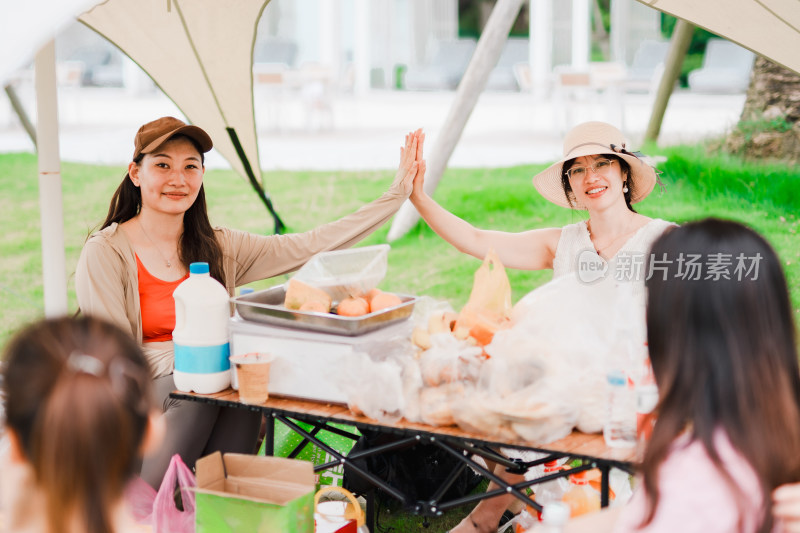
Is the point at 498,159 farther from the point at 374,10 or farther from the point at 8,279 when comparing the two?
the point at 374,10

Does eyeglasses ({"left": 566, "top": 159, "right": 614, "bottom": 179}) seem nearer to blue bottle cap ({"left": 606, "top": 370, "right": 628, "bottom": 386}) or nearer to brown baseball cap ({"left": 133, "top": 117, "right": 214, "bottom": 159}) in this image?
blue bottle cap ({"left": 606, "top": 370, "right": 628, "bottom": 386})

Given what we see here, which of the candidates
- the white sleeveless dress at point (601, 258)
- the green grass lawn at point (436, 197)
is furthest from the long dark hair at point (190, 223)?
the green grass lawn at point (436, 197)

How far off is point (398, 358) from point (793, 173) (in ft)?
16.6

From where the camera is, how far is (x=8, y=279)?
22.9 ft

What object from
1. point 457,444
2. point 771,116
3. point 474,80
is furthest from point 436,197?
point 457,444

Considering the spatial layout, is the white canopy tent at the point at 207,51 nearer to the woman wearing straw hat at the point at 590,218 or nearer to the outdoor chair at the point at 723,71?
the woman wearing straw hat at the point at 590,218

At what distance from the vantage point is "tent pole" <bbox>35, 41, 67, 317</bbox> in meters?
3.35

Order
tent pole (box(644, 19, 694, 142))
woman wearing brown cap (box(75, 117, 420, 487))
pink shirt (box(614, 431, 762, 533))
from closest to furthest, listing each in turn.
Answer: pink shirt (box(614, 431, 762, 533)) < woman wearing brown cap (box(75, 117, 420, 487)) < tent pole (box(644, 19, 694, 142))

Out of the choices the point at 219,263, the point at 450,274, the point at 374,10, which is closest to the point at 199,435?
the point at 219,263

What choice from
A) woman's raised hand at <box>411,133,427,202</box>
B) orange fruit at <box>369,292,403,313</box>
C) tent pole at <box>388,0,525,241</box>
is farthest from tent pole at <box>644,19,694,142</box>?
orange fruit at <box>369,292,403,313</box>

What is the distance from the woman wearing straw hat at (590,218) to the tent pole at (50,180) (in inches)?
55.7

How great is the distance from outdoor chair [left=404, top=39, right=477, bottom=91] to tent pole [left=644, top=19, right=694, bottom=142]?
8893mm

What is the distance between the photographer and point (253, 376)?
233cm

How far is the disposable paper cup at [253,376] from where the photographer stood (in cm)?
232
